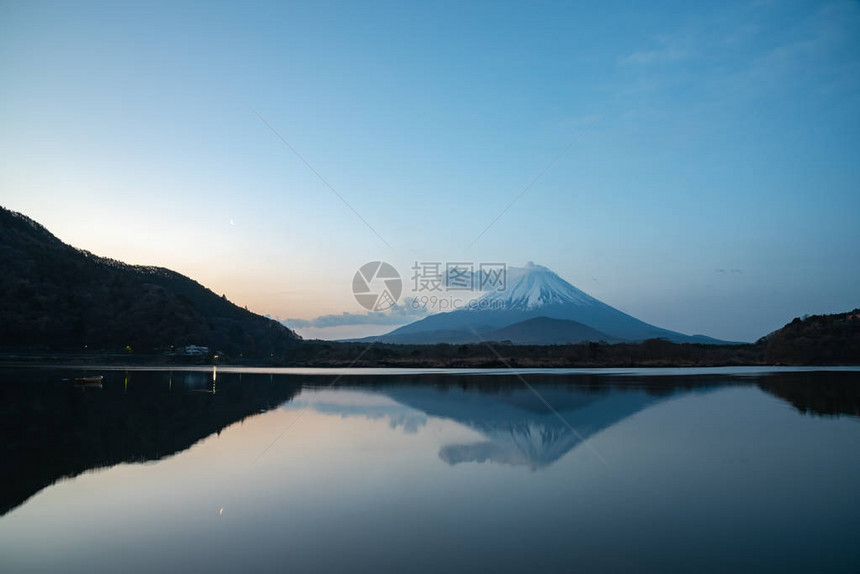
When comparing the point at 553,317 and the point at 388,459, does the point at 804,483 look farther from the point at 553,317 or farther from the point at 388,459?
the point at 553,317

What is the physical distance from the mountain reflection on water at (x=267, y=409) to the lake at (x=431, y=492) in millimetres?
115

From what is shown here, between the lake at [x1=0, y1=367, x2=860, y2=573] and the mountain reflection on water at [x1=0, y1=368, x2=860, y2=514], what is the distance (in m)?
0.12

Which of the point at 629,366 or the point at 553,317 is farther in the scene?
the point at 553,317

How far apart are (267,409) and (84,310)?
82651 mm

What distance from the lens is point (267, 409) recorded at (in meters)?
20.0

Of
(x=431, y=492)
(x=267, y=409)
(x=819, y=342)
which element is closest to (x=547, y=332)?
(x=819, y=342)

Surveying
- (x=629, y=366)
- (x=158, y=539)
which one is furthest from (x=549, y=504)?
(x=629, y=366)

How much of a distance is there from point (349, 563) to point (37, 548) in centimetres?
350

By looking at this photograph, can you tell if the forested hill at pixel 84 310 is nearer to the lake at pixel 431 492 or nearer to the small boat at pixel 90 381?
the small boat at pixel 90 381

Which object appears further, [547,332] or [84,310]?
[547,332]

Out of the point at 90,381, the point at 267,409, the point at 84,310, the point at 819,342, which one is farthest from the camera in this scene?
the point at 84,310

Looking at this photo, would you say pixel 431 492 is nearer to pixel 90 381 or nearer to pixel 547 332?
pixel 90 381

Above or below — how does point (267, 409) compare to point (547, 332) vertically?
below

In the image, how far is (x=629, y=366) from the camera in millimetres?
62000
